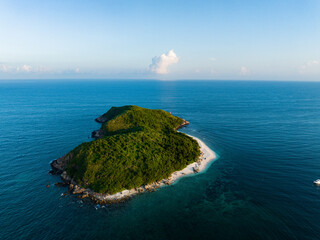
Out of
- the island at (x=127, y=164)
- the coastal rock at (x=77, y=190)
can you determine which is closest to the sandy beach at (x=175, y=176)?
the island at (x=127, y=164)

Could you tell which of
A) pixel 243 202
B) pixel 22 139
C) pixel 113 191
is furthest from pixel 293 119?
pixel 22 139

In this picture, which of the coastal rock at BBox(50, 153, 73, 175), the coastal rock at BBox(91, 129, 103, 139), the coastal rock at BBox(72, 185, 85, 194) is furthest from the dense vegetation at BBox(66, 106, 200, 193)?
the coastal rock at BBox(91, 129, 103, 139)

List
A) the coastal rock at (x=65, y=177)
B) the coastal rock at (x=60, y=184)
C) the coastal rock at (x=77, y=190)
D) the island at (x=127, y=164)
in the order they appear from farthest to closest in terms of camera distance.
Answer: the coastal rock at (x=65, y=177), the coastal rock at (x=60, y=184), the island at (x=127, y=164), the coastal rock at (x=77, y=190)

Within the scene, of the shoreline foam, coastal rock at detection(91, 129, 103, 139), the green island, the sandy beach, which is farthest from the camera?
coastal rock at detection(91, 129, 103, 139)

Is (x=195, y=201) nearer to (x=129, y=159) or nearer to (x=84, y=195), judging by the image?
(x=129, y=159)

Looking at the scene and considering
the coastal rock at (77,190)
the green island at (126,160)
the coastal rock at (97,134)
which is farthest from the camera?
the coastal rock at (97,134)

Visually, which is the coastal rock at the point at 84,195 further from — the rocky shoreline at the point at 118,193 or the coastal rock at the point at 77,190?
the coastal rock at the point at 77,190

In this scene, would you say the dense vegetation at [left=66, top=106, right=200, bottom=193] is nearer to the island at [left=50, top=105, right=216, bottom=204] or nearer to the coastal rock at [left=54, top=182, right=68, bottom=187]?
the island at [left=50, top=105, right=216, bottom=204]
